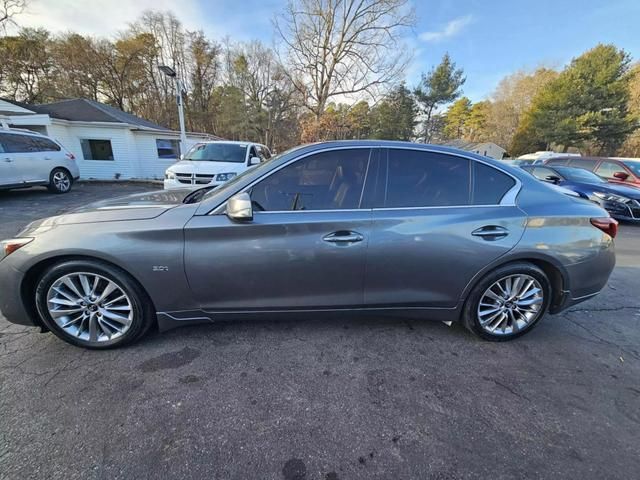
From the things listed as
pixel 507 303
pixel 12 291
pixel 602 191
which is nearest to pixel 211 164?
pixel 12 291

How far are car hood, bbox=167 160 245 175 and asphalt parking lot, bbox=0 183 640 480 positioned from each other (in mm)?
4876

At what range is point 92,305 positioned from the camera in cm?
217

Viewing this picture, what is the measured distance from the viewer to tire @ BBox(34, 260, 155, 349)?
6.86 ft

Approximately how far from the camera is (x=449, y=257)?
2199mm

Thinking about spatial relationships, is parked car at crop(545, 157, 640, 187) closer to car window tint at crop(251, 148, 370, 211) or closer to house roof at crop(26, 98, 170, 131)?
car window tint at crop(251, 148, 370, 211)

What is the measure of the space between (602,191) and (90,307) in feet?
34.8

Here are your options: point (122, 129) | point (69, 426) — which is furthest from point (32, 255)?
point (122, 129)

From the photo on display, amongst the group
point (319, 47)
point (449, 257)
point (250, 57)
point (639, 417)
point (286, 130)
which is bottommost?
point (639, 417)

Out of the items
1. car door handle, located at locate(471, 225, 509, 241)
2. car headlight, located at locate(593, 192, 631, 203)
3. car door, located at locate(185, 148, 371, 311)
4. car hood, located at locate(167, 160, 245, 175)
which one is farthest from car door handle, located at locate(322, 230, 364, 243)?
car headlight, located at locate(593, 192, 631, 203)

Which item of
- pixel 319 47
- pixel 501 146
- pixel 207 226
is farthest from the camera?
pixel 501 146

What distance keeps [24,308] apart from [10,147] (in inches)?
347

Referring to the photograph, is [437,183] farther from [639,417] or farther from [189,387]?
[189,387]

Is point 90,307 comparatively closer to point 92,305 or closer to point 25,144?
point 92,305

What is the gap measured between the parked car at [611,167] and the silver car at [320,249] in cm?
800
